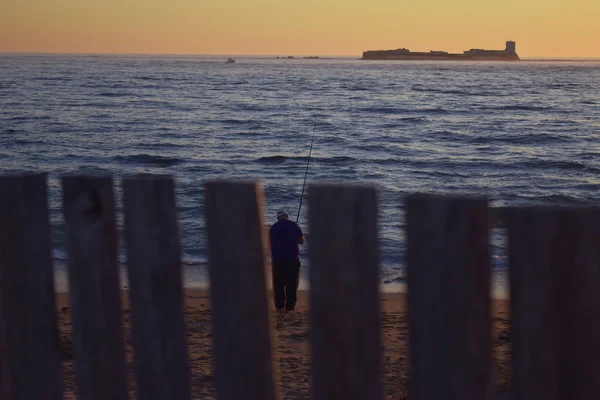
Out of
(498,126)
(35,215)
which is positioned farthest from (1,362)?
(498,126)

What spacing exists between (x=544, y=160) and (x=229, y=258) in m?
32.3

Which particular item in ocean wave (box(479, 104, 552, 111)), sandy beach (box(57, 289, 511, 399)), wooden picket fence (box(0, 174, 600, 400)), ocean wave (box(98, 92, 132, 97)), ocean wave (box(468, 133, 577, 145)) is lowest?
sandy beach (box(57, 289, 511, 399))

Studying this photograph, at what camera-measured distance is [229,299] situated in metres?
1.51

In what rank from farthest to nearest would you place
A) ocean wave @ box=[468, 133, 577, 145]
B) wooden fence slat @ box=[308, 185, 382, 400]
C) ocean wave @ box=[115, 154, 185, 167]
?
ocean wave @ box=[468, 133, 577, 145], ocean wave @ box=[115, 154, 185, 167], wooden fence slat @ box=[308, 185, 382, 400]

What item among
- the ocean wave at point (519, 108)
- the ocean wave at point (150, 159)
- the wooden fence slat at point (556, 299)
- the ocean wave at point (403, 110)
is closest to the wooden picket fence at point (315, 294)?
the wooden fence slat at point (556, 299)

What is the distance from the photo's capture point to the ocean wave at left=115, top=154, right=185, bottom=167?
1206 inches

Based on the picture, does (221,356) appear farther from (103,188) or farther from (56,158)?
(56,158)

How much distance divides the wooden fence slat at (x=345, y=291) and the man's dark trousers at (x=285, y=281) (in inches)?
309

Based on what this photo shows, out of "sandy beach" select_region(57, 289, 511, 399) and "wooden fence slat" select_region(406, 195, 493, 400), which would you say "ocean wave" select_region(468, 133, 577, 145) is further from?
"wooden fence slat" select_region(406, 195, 493, 400)

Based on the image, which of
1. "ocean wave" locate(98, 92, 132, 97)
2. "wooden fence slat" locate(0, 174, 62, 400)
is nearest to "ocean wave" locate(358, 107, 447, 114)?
"ocean wave" locate(98, 92, 132, 97)

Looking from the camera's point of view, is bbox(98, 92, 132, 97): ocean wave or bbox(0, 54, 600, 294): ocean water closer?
bbox(0, 54, 600, 294): ocean water

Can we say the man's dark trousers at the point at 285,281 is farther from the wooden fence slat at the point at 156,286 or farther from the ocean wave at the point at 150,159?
the ocean wave at the point at 150,159

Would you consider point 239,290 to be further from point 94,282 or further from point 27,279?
point 27,279

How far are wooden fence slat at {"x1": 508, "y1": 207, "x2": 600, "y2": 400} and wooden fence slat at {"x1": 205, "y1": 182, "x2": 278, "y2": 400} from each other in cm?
54
